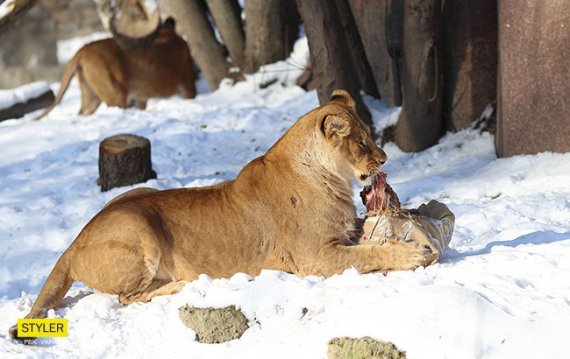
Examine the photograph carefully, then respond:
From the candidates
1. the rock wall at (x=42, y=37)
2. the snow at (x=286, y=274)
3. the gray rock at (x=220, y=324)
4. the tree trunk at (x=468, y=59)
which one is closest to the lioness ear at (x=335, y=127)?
the snow at (x=286, y=274)

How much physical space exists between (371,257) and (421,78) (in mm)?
3875

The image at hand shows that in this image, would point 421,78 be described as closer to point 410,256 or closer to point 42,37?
point 410,256

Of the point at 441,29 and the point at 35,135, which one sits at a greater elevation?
the point at 441,29

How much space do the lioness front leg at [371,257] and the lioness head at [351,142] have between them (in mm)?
405

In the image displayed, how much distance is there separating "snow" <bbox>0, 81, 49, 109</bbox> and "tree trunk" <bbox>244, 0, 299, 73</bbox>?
8.43 feet

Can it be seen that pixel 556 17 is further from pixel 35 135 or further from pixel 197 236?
pixel 35 135

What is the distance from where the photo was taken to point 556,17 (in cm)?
807

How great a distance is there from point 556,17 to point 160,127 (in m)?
4.74

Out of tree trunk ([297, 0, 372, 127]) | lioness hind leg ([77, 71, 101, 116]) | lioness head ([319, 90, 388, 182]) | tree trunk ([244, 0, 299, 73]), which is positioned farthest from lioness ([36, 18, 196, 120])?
lioness head ([319, 90, 388, 182])

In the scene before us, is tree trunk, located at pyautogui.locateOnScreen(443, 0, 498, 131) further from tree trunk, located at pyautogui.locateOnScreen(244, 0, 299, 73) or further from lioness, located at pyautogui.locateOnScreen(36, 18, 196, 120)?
lioness, located at pyautogui.locateOnScreen(36, 18, 196, 120)

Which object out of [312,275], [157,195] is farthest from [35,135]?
[312,275]

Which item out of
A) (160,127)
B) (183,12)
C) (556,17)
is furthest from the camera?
(183,12)

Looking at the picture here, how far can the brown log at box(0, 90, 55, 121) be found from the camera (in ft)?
37.9

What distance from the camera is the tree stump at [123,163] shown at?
9.06m
